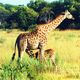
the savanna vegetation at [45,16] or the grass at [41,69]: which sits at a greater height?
the grass at [41,69]

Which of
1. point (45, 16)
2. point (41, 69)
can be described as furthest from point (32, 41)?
point (45, 16)

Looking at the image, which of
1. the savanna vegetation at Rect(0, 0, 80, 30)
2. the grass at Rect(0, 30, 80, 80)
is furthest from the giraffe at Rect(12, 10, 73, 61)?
the savanna vegetation at Rect(0, 0, 80, 30)

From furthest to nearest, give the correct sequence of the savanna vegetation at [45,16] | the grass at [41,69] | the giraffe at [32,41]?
the savanna vegetation at [45,16] < the giraffe at [32,41] < the grass at [41,69]

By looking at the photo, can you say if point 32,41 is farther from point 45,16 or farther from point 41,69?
point 45,16

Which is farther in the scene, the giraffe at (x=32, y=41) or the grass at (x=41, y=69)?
the giraffe at (x=32, y=41)

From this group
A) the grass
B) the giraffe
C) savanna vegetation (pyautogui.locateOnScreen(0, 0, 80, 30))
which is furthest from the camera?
savanna vegetation (pyautogui.locateOnScreen(0, 0, 80, 30))

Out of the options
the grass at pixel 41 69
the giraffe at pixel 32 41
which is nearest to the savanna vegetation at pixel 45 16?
the grass at pixel 41 69

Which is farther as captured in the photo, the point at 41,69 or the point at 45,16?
the point at 45,16

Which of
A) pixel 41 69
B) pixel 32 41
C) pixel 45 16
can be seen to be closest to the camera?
pixel 41 69

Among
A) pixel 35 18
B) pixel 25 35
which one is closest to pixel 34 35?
pixel 25 35

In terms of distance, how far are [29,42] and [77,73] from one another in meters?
1.63

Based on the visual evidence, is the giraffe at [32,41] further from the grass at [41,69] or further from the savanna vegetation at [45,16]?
the savanna vegetation at [45,16]

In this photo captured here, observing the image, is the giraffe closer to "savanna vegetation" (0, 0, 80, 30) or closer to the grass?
the grass

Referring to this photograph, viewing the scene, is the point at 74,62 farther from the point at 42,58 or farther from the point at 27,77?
the point at 27,77
